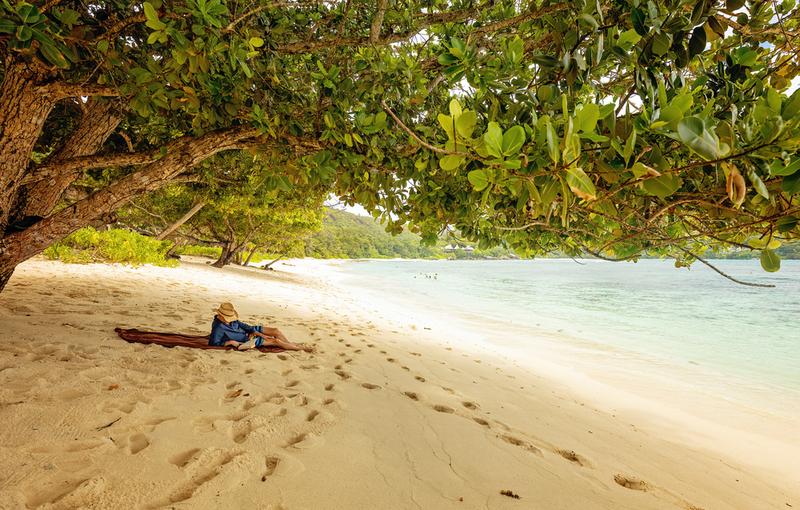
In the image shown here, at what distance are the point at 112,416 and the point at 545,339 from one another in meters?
9.62

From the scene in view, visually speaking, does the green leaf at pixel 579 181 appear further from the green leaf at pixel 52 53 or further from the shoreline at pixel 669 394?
the shoreline at pixel 669 394

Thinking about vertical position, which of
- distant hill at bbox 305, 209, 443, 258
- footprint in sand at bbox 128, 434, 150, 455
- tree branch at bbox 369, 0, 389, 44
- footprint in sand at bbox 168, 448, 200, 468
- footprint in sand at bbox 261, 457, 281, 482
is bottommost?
footprint in sand at bbox 128, 434, 150, 455

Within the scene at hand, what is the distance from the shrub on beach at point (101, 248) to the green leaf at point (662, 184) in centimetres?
1361

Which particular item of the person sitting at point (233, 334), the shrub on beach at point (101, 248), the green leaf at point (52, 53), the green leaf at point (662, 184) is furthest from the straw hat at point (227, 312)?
the shrub on beach at point (101, 248)

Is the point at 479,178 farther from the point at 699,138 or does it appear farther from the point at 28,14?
the point at 28,14

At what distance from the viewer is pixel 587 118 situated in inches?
37.5

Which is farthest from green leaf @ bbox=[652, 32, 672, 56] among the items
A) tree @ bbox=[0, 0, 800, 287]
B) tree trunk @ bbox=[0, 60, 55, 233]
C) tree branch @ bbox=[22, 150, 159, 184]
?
tree trunk @ bbox=[0, 60, 55, 233]

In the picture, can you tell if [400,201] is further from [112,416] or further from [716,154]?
[112,416]

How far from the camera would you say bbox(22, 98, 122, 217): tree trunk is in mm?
3581

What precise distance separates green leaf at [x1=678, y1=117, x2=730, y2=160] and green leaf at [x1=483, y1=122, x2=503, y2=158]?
473 millimetres

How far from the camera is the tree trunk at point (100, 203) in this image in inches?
124

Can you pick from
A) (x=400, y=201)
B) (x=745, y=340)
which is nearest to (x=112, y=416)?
(x=400, y=201)

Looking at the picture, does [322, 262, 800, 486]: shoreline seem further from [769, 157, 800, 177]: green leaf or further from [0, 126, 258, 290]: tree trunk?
[0, 126, 258, 290]: tree trunk

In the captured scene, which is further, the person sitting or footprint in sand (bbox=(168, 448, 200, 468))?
the person sitting
